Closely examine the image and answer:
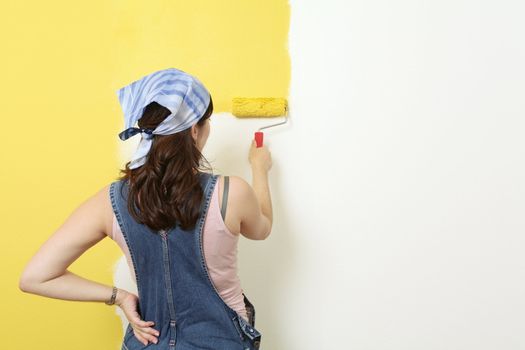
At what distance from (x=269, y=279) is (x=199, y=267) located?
38cm

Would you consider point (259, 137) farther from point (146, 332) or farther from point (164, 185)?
point (146, 332)

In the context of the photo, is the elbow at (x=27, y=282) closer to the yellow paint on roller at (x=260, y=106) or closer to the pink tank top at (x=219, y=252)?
the pink tank top at (x=219, y=252)

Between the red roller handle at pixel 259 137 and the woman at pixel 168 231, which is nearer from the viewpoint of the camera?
the woman at pixel 168 231

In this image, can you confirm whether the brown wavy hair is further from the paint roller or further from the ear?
the paint roller

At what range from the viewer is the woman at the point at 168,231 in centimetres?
81

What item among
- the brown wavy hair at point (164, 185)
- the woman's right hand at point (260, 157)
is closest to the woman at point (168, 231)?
the brown wavy hair at point (164, 185)

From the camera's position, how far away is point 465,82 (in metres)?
1.08

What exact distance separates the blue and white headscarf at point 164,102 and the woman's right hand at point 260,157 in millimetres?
293

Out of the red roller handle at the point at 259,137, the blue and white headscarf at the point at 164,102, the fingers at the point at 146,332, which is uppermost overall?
the blue and white headscarf at the point at 164,102

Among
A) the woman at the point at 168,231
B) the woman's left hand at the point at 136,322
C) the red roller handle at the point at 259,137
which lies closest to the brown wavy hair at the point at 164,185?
the woman at the point at 168,231

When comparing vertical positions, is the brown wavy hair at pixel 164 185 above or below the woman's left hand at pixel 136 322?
above

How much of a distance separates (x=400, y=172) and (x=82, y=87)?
0.79 meters

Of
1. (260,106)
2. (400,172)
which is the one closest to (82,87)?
(260,106)

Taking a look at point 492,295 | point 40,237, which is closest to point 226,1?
point 40,237
